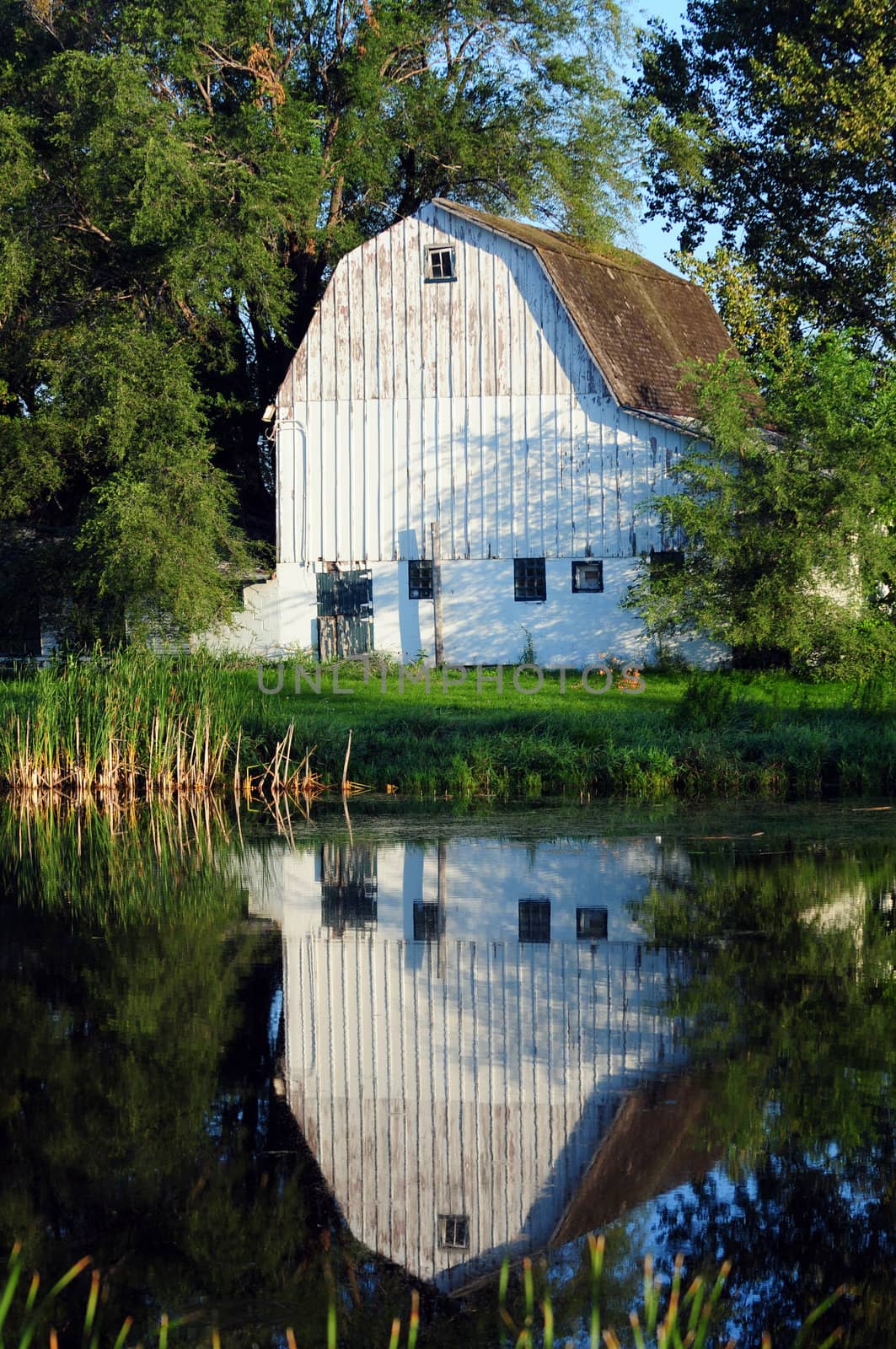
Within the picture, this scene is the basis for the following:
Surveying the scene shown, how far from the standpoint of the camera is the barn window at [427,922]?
43.6ft

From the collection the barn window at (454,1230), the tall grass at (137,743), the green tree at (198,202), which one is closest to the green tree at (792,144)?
the green tree at (198,202)

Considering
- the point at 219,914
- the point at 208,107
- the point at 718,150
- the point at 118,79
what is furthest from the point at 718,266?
the point at 219,914

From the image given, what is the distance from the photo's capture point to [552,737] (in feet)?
68.8

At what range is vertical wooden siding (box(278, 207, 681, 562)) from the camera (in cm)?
2920

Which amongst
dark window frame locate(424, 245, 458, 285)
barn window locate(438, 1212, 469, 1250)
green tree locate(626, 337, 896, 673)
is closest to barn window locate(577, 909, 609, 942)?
barn window locate(438, 1212, 469, 1250)

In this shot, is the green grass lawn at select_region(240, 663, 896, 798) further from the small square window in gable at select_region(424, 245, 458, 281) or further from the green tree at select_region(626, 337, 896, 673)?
the small square window in gable at select_region(424, 245, 458, 281)

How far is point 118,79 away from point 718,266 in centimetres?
1581

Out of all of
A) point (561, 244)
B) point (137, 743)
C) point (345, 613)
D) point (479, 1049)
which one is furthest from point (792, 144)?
point (479, 1049)

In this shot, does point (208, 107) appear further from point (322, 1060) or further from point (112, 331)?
point (322, 1060)

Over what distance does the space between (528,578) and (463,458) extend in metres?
2.48

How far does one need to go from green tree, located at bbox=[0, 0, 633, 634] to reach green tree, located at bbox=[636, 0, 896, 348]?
278 cm

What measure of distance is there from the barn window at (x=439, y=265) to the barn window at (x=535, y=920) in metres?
17.6

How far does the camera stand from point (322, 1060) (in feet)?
32.7

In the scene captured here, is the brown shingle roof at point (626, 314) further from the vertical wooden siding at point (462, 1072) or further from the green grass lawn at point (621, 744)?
the vertical wooden siding at point (462, 1072)
